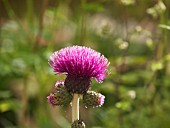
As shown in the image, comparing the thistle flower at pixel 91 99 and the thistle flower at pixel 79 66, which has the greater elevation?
the thistle flower at pixel 79 66

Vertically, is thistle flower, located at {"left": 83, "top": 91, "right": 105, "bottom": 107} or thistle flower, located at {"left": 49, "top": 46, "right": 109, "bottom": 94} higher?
thistle flower, located at {"left": 49, "top": 46, "right": 109, "bottom": 94}

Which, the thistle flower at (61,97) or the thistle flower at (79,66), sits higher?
the thistle flower at (79,66)

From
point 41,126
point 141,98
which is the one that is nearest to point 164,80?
point 141,98

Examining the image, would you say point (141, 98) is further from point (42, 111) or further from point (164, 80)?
point (42, 111)

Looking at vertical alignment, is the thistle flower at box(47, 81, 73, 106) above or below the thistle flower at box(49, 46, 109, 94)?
below
